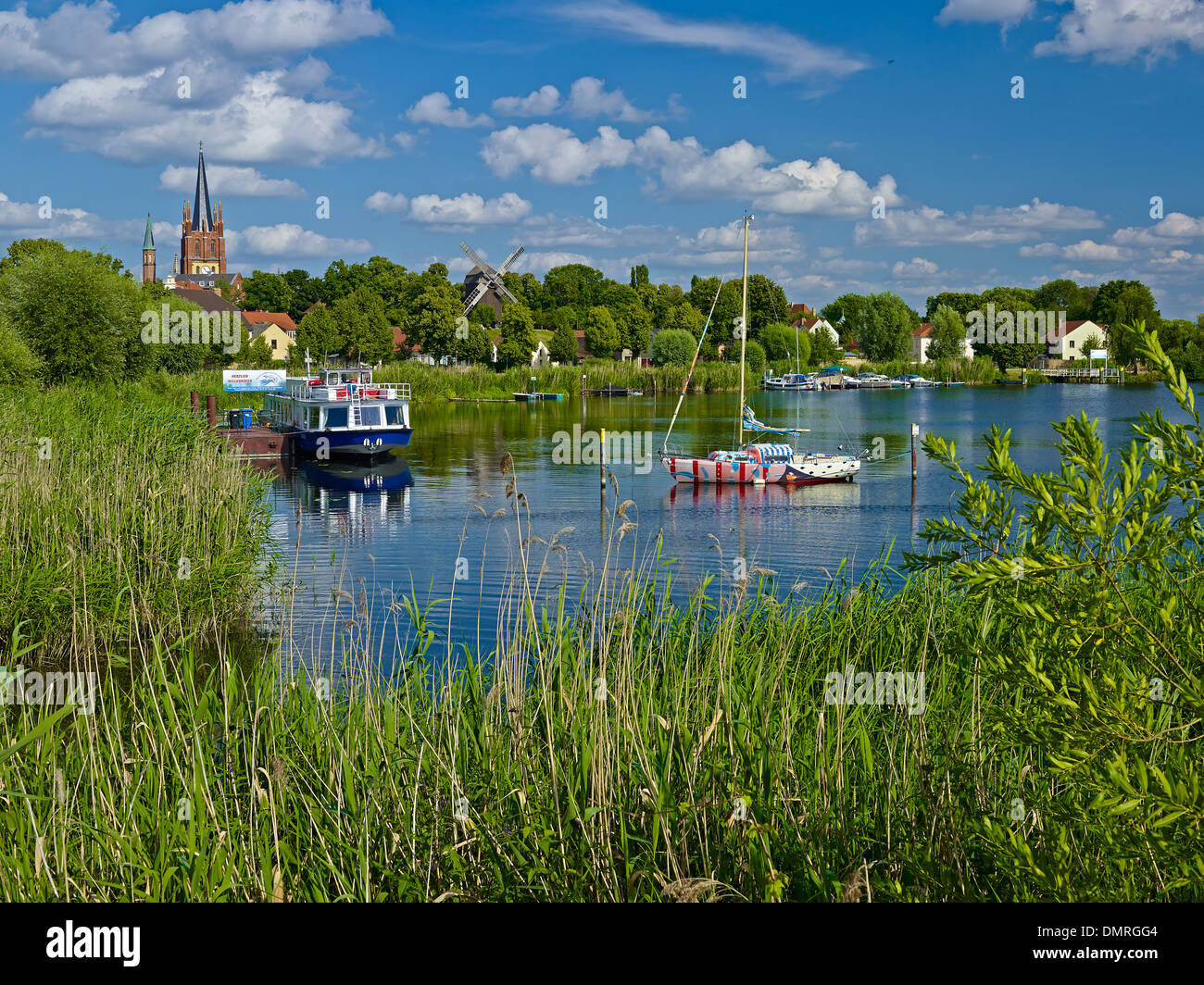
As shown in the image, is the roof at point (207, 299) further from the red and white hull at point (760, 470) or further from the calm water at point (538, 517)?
the red and white hull at point (760, 470)

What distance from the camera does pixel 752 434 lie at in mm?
53875

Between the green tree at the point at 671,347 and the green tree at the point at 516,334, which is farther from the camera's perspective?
the green tree at the point at 671,347

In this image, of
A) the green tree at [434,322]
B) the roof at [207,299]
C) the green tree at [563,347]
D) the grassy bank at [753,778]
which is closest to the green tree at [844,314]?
the green tree at [563,347]

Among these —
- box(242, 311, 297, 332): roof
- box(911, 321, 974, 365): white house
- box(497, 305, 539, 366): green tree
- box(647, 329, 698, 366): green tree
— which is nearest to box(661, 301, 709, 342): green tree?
box(647, 329, 698, 366): green tree

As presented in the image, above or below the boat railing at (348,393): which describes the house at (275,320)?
above

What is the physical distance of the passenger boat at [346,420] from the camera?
4269 centimetres

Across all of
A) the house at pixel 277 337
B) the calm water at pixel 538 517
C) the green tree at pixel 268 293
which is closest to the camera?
the calm water at pixel 538 517

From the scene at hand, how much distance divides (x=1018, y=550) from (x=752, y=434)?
51.2 meters

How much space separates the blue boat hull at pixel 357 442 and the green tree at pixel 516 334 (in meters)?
57.8

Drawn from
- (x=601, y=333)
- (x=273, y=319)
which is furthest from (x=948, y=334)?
(x=273, y=319)

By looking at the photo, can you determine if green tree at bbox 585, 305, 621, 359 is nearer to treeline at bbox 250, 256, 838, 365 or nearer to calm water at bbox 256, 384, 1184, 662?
treeline at bbox 250, 256, 838, 365

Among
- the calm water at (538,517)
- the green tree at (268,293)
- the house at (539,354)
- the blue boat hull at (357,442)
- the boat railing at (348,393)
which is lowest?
the calm water at (538,517)

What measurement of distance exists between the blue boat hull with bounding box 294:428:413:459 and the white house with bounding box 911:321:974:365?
99.4 metres
